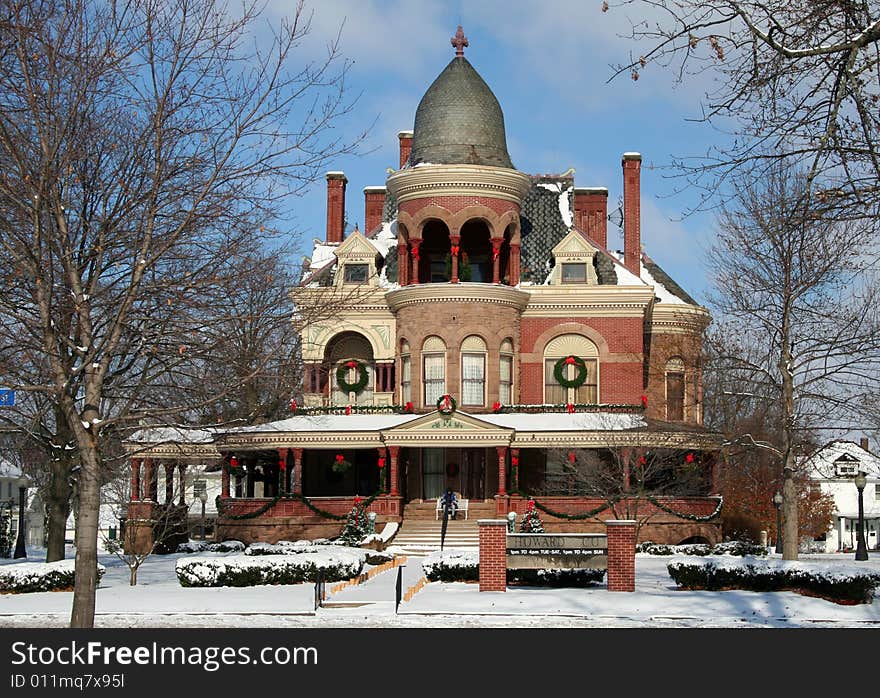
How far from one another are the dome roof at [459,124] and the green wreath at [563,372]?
7816 mm

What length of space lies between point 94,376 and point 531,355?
99.9 feet

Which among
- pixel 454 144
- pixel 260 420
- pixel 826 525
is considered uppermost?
pixel 454 144

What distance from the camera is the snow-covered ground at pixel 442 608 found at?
64.1ft

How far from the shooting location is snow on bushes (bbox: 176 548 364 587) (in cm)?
2561

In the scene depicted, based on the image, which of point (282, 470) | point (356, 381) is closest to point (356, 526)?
point (282, 470)

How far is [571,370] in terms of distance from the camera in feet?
150

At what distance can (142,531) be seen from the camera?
131 ft

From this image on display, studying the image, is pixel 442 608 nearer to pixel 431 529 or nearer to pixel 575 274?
pixel 431 529

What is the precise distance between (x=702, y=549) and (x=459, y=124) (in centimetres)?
1880

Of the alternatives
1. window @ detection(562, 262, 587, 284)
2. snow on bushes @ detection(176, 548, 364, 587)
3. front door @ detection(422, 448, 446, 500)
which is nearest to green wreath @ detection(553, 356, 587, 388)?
window @ detection(562, 262, 587, 284)

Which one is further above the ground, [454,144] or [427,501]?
[454,144]

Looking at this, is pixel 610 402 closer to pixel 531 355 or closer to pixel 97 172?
pixel 531 355

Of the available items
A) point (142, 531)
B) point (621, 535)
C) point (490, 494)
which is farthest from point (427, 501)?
point (621, 535)

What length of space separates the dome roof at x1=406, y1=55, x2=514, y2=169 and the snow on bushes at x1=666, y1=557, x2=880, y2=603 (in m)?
23.2
